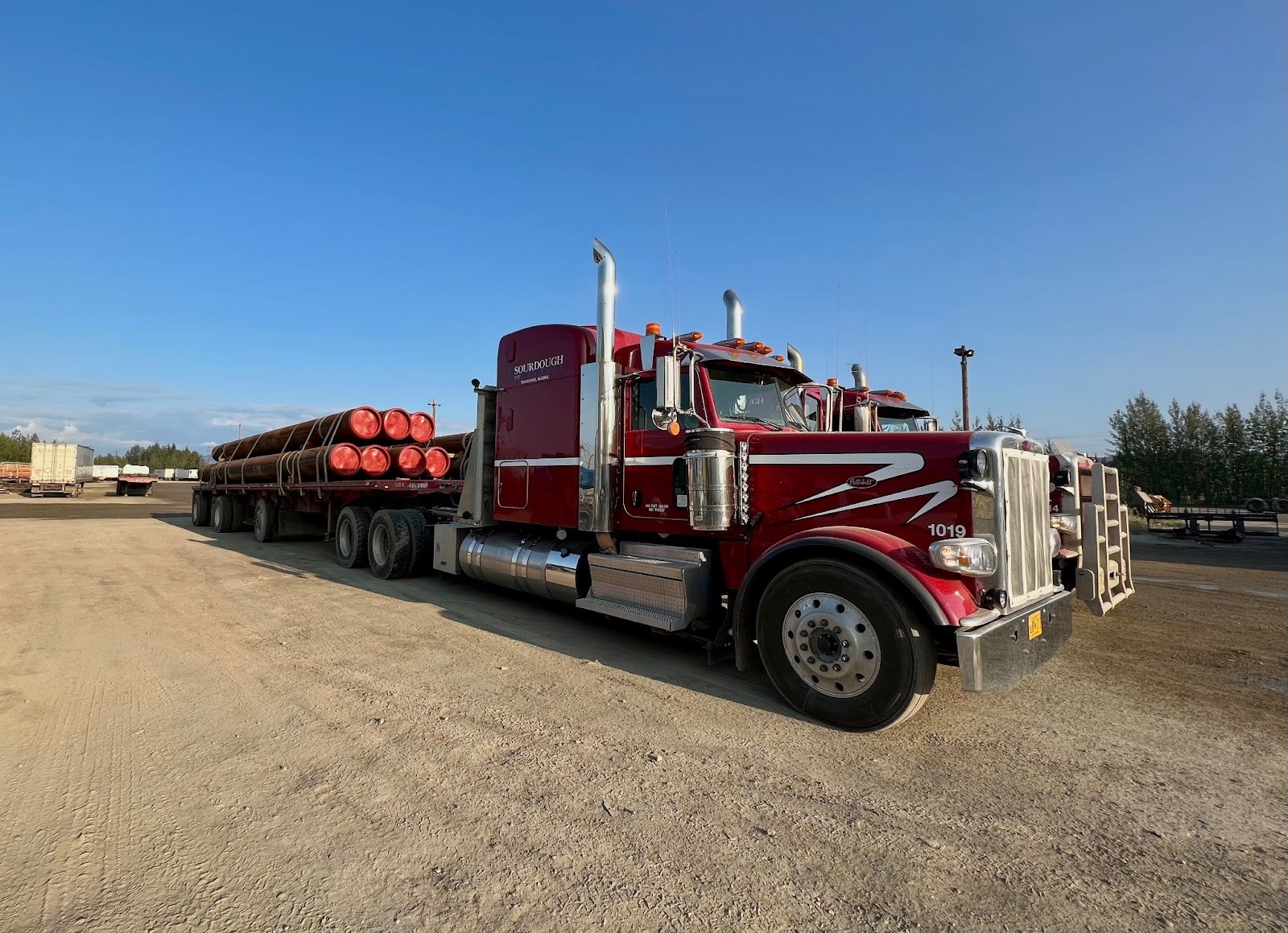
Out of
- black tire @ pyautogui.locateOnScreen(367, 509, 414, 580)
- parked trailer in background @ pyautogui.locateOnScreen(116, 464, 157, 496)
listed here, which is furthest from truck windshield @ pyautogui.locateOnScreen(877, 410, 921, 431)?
parked trailer in background @ pyautogui.locateOnScreen(116, 464, 157, 496)

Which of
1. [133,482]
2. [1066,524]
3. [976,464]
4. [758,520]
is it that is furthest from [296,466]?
[133,482]

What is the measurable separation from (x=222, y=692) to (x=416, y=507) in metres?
6.89

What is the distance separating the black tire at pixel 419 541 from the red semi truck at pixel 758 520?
155 cm

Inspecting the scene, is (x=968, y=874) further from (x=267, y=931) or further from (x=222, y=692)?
(x=222, y=692)

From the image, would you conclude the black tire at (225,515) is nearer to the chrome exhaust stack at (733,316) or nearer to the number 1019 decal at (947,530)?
the chrome exhaust stack at (733,316)

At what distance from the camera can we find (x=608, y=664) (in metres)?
5.27

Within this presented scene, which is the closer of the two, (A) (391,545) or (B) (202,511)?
(A) (391,545)

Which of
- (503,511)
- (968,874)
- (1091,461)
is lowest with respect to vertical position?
(968,874)

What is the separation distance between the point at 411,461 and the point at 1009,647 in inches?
372

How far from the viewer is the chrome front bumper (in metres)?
3.54

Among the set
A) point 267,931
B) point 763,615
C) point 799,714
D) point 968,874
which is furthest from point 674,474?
point 267,931

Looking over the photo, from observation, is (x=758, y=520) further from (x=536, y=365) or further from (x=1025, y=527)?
(x=536, y=365)

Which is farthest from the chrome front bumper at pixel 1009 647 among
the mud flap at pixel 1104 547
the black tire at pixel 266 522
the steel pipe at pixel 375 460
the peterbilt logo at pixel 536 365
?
the black tire at pixel 266 522

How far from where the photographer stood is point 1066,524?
562 cm
